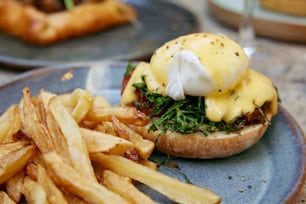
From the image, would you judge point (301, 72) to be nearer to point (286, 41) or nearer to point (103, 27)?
point (286, 41)

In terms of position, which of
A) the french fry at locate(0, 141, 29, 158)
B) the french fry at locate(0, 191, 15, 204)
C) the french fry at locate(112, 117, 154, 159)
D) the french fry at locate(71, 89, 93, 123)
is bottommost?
the french fry at locate(0, 191, 15, 204)

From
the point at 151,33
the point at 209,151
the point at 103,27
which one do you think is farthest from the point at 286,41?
the point at 209,151

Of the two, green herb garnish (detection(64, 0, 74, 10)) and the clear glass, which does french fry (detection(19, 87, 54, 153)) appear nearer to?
the clear glass

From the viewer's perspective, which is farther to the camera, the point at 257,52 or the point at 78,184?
the point at 257,52

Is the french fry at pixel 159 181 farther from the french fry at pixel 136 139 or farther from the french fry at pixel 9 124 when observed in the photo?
the french fry at pixel 9 124

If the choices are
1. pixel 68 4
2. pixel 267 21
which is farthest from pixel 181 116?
pixel 68 4

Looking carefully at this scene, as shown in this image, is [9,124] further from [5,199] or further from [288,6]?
[288,6]

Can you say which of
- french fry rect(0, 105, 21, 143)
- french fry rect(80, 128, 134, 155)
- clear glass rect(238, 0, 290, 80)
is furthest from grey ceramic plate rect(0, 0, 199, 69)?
french fry rect(80, 128, 134, 155)
